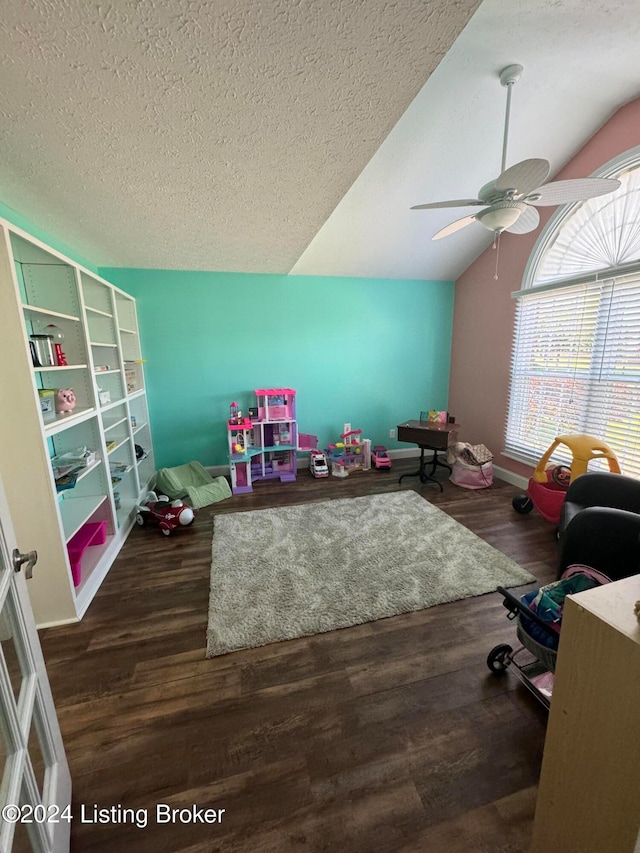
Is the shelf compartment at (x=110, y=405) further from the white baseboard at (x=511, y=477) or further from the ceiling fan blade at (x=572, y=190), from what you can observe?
the white baseboard at (x=511, y=477)

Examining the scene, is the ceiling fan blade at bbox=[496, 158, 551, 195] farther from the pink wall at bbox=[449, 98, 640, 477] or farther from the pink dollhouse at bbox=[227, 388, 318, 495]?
the pink dollhouse at bbox=[227, 388, 318, 495]

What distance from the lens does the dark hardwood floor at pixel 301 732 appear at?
1020mm

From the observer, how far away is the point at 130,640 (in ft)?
5.57

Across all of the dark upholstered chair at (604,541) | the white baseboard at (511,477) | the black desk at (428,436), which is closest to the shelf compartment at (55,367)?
the dark upholstered chair at (604,541)

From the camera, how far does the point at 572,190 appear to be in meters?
1.76

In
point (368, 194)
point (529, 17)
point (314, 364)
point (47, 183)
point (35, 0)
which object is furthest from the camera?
point (314, 364)

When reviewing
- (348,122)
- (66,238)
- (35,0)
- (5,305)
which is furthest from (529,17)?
(66,238)

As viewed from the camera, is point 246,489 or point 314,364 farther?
point 314,364

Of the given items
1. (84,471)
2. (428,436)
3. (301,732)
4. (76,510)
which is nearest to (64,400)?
(84,471)

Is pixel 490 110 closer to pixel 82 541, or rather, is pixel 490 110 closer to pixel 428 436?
pixel 428 436

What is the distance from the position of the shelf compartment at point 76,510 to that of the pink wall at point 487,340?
3931 millimetres

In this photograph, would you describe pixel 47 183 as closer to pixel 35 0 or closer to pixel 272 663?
pixel 35 0

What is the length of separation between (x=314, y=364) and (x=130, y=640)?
322 cm

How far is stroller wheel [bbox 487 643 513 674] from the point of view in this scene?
150 centimetres
